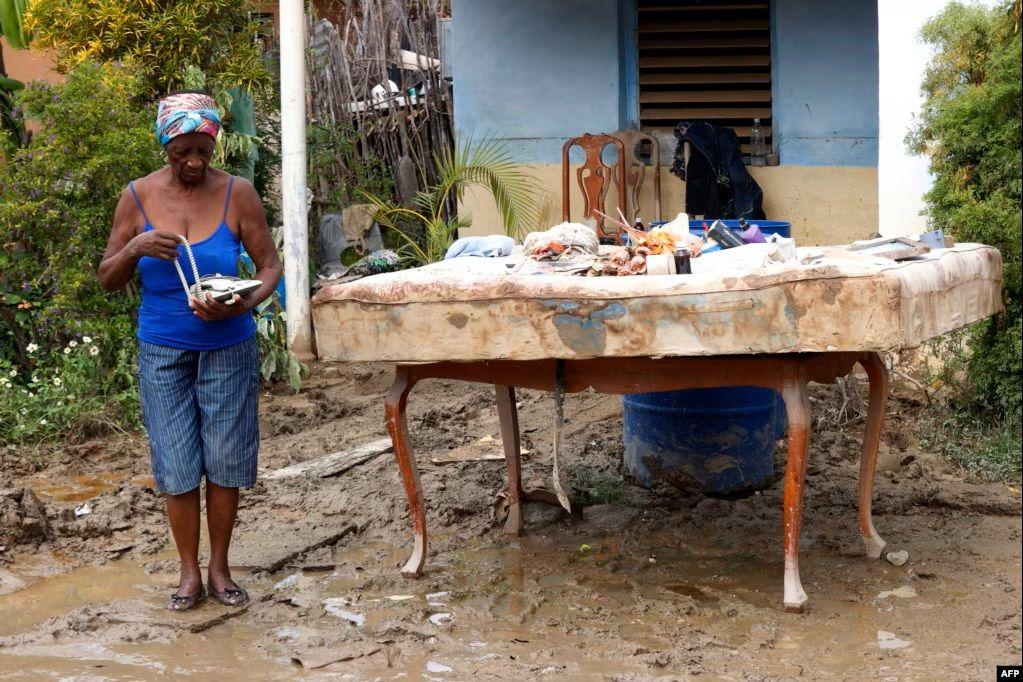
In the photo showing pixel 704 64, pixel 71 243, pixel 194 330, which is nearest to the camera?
pixel 194 330

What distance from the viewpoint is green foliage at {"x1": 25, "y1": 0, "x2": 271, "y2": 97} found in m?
7.25

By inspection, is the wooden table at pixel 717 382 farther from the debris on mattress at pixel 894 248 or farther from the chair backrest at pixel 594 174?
the chair backrest at pixel 594 174

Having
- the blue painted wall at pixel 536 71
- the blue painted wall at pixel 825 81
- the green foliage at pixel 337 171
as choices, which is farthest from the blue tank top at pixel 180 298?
the green foliage at pixel 337 171

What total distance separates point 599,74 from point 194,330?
15.3 feet

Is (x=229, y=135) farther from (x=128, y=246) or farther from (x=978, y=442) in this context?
(x=978, y=442)

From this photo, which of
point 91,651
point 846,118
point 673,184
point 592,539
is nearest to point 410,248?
point 673,184

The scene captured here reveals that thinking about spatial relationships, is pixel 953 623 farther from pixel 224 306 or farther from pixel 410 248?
pixel 410 248

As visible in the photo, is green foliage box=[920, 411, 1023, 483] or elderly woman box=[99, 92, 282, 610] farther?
green foliage box=[920, 411, 1023, 483]

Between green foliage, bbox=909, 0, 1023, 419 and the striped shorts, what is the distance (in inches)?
122

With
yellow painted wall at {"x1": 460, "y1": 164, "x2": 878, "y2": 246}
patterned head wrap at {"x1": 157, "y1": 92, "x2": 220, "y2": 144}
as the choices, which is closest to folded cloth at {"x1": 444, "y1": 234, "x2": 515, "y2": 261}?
patterned head wrap at {"x1": 157, "y1": 92, "x2": 220, "y2": 144}

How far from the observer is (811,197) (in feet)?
24.5

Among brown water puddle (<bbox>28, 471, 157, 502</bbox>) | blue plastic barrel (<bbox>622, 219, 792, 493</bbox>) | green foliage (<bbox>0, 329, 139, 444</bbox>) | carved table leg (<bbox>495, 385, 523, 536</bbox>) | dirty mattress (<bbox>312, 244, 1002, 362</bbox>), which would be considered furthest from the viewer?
green foliage (<bbox>0, 329, 139, 444</bbox>)

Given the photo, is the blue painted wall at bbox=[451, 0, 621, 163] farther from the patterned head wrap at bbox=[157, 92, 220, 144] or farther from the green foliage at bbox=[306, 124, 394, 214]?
the patterned head wrap at bbox=[157, 92, 220, 144]

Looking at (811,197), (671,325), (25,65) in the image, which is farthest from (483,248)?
(25,65)
